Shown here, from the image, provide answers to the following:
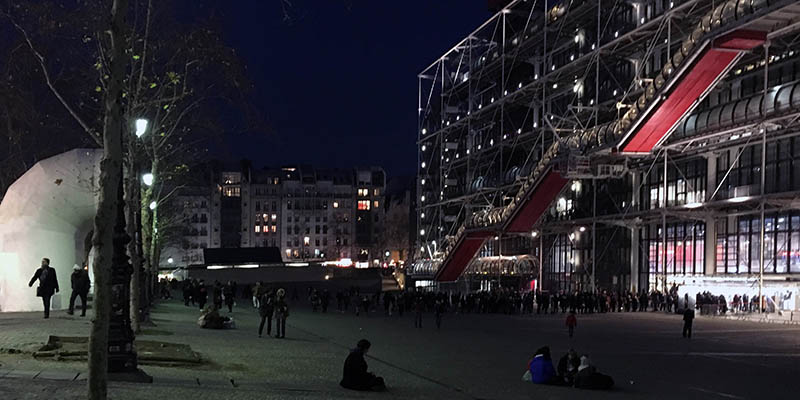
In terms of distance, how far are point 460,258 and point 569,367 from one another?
147 ft

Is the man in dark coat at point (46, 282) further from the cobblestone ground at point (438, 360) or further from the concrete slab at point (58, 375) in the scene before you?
the concrete slab at point (58, 375)

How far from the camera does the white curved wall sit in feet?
84.2

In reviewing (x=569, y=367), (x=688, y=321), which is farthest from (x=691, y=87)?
(x=569, y=367)

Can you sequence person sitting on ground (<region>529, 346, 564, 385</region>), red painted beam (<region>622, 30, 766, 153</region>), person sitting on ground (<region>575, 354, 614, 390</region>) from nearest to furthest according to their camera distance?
person sitting on ground (<region>575, 354, 614, 390</region>) → person sitting on ground (<region>529, 346, 564, 385</region>) → red painted beam (<region>622, 30, 766, 153</region>)

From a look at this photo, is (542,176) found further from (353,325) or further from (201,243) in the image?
(201,243)

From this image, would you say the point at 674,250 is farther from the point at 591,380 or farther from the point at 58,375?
the point at 58,375

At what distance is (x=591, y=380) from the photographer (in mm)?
15297

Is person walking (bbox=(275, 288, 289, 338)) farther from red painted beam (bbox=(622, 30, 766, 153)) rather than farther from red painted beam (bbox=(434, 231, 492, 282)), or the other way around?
red painted beam (bbox=(434, 231, 492, 282))

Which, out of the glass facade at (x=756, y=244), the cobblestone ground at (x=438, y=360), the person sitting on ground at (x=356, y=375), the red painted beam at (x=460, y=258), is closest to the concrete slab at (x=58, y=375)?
the cobblestone ground at (x=438, y=360)

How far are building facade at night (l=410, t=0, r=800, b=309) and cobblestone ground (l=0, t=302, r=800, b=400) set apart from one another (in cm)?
1090

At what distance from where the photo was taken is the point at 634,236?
5350 centimetres

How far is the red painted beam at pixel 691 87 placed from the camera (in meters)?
36.5

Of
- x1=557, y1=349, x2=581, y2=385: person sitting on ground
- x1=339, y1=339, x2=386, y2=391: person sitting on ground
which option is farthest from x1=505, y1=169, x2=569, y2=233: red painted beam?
x1=339, y1=339, x2=386, y2=391: person sitting on ground

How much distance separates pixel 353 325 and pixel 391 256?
11051 cm
